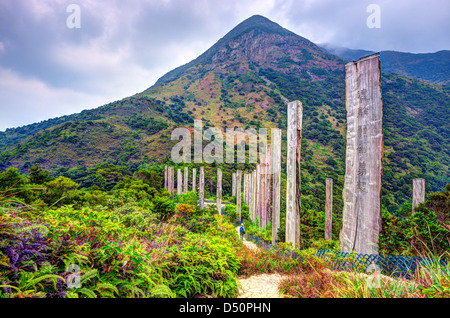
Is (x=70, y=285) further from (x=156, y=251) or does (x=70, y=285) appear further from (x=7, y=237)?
(x=156, y=251)

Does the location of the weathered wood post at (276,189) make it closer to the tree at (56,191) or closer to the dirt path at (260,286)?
the dirt path at (260,286)

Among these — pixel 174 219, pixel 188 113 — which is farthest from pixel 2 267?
pixel 188 113

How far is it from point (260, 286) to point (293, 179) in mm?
2153

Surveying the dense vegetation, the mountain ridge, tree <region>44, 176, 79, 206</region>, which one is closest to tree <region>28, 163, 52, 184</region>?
tree <region>44, 176, 79, 206</region>

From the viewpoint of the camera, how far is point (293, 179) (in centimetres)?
450

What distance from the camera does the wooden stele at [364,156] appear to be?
3082 millimetres

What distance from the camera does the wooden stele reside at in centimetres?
308

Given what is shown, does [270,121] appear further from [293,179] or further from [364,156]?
→ [364,156]

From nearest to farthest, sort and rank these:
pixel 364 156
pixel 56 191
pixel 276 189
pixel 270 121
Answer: pixel 364 156 < pixel 56 191 < pixel 276 189 < pixel 270 121

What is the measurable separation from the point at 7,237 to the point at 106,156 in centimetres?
2801

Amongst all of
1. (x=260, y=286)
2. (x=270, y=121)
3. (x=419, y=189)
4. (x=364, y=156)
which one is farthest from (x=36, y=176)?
(x=270, y=121)

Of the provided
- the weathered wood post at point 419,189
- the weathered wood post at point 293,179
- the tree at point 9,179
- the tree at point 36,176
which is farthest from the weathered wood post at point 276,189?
the tree at point 36,176
